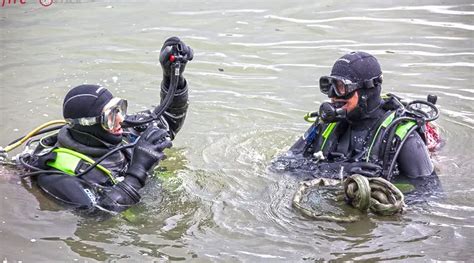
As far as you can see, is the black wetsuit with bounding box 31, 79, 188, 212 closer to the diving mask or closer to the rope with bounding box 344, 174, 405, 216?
the diving mask

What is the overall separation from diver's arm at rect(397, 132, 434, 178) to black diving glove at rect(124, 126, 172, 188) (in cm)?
161

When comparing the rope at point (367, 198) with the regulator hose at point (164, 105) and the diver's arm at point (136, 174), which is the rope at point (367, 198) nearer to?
the diver's arm at point (136, 174)

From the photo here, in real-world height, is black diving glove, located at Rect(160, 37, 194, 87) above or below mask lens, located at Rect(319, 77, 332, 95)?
above

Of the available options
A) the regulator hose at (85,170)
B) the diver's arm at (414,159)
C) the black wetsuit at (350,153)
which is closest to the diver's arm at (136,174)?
the regulator hose at (85,170)

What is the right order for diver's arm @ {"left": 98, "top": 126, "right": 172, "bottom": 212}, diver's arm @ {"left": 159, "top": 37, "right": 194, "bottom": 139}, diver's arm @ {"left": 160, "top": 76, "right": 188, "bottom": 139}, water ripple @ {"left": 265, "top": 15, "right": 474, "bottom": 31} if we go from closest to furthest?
diver's arm @ {"left": 98, "top": 126, "right": 172, "bottom": 212}, diver's arm @ {"left": 159, "top": 37, "right": 194, "bottom": 139}, diver's arm @ {"left": 160, "top": 76, "right": 188, "bottom": 139}, water ripple @ {"left": 265, "top": 15, "right": 474, "bottom": 31}

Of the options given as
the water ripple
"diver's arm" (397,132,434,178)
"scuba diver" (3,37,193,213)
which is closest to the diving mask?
"scuba diver" (3,37,193,213)

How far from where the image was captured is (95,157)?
4836 mm

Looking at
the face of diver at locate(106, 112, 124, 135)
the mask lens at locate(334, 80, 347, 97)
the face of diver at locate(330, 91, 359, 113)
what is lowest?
the face of diver at locate(106, 112, 124, 135)

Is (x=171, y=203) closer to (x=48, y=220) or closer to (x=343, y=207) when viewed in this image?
(x=48, y=220)

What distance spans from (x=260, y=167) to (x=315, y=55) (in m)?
3.09

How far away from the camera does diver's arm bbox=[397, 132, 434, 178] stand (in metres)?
4.89

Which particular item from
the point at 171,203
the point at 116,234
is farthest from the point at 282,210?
the point at 116,234

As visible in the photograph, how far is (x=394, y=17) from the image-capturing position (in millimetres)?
9836

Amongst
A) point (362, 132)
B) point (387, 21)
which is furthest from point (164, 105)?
point (387, 21)
